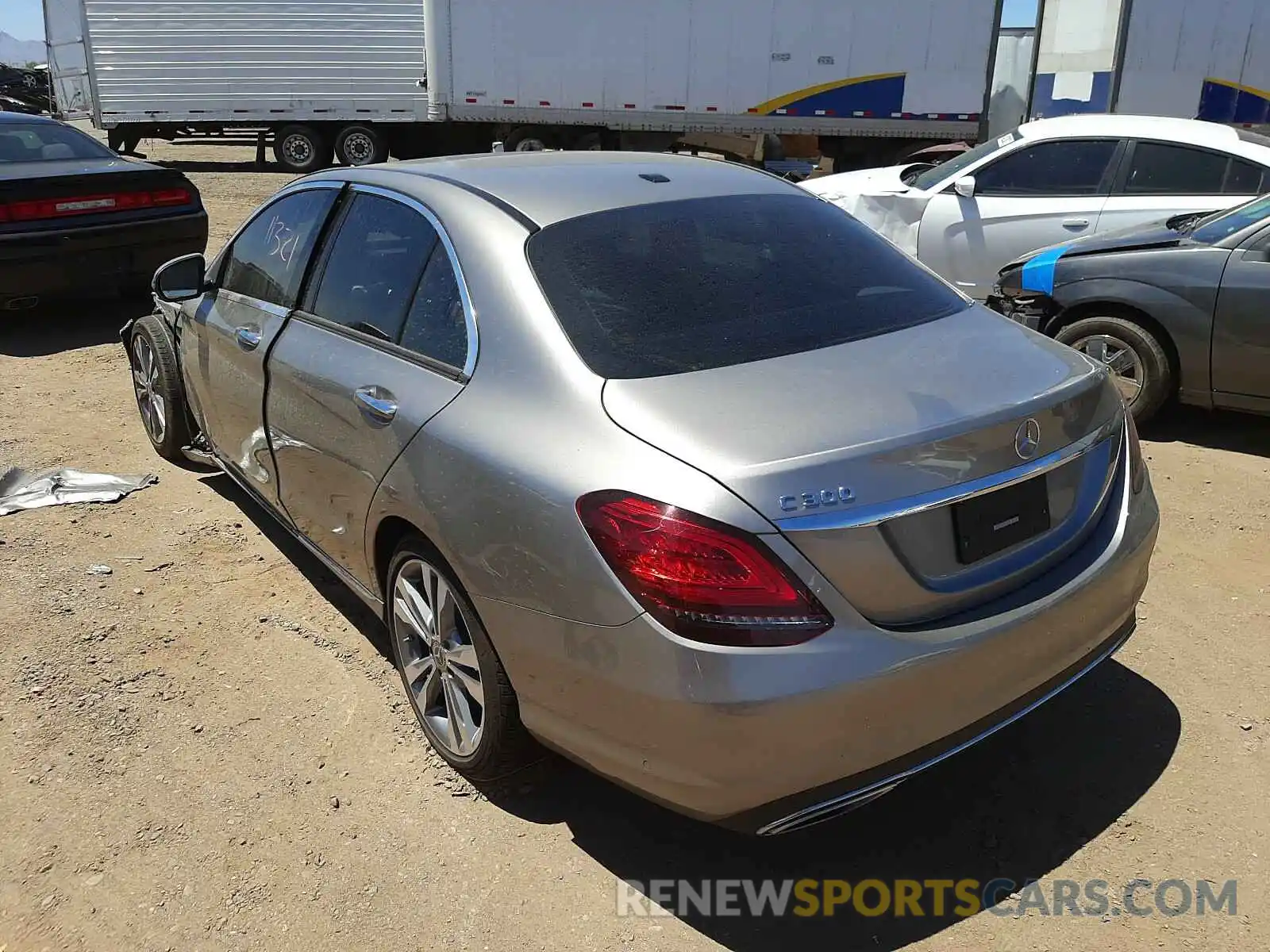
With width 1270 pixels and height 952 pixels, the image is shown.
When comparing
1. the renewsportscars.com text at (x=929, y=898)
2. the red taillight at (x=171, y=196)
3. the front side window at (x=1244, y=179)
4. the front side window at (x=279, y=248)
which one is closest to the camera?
the renewsportscars.com text at (x=929, y=898)

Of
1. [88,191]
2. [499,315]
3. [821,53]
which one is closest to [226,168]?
[821,53]

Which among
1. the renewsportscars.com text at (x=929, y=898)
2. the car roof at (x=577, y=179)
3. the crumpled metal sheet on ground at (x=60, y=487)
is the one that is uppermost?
the car roof at (x=577, y=179)

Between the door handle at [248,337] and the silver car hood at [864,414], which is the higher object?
the silver car hood at [864,414]

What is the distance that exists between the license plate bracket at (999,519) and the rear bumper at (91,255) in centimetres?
721

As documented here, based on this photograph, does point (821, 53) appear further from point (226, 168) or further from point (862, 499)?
point (862, 499)

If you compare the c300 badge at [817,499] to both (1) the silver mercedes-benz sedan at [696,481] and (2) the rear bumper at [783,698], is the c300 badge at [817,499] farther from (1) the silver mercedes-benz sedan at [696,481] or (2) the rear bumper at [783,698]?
(2) the rear bumper at [783,698]

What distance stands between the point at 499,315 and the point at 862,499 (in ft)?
3.53

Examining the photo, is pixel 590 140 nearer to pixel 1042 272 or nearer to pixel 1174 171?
pixel 1174 171

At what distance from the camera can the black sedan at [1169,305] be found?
204 inches

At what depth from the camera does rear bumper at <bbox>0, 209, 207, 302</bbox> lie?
731 cm

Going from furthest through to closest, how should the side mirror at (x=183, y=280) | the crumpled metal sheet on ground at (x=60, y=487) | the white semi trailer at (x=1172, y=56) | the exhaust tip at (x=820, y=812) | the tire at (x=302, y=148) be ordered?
the tire at (x=302, y=148)
the white semi trailer at (x=1172, y=56)
the crumpled metal sheet on ground at (x=60, y=487)
the side mirror at (x=183, y=280)
the exhaust tip at (x=820, y=812)

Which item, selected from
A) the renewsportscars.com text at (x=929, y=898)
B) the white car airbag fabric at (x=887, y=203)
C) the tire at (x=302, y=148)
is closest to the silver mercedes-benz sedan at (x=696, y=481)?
the renewsportscars.com text at (x=929, y=898)

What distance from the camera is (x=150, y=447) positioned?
18.7ft

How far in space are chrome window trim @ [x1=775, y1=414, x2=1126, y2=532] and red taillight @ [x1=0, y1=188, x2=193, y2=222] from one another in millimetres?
7170
